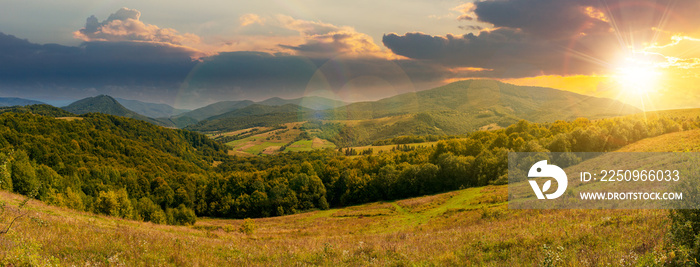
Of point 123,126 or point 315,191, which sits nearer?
point 315,191

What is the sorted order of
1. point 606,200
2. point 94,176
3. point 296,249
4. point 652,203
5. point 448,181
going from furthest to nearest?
1. point 94,176
2. point 448,181
3. point 606,200
4. point 652,203
5. point 296,249

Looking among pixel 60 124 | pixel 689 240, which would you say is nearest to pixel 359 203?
pixel 689 240

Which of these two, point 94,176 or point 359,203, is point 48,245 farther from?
point 94,176

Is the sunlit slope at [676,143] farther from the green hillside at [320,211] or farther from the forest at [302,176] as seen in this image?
the forest at [302,176]

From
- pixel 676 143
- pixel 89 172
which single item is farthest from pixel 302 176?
pixel 676 143

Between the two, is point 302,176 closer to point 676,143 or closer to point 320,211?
point 320,211

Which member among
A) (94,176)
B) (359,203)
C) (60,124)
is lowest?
(359,203)

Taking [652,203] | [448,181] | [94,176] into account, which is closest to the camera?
[652,203]

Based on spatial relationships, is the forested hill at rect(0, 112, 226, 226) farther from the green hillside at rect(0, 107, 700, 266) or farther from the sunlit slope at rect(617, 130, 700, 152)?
the sunlit slope at rect(617, 130, 700, 152)

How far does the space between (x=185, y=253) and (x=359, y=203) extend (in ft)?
245

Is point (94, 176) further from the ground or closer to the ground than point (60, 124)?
closer to the ground

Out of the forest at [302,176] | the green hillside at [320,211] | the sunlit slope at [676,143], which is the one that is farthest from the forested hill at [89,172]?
the sunlit slope at [676,143]

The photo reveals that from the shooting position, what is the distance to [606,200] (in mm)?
18562

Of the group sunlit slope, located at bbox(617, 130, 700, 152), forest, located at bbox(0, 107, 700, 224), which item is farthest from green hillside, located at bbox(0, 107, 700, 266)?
sunlit slope, located at bbox(617, 130, 700, 152)
